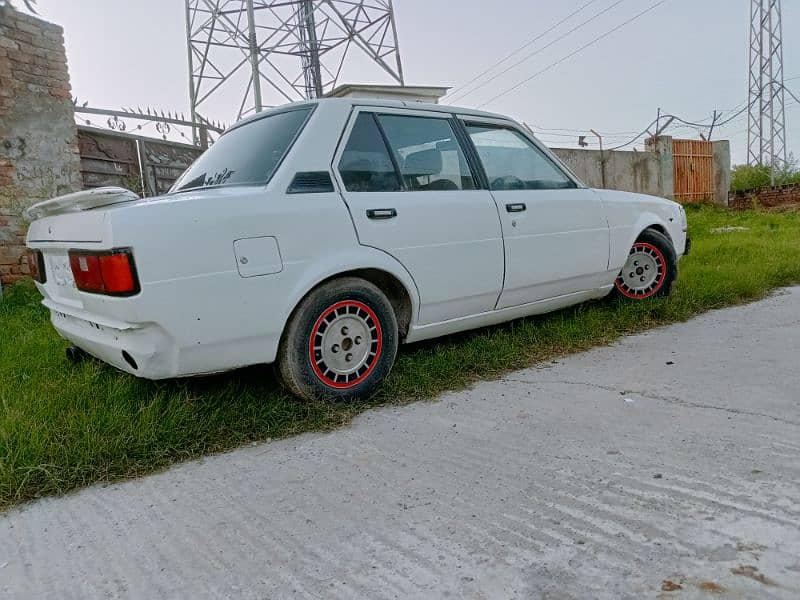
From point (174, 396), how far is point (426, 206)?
5.45 feet

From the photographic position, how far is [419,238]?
3.23 metres

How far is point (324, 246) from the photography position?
286cm

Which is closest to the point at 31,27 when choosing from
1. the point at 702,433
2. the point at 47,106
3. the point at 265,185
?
the point at 47,106

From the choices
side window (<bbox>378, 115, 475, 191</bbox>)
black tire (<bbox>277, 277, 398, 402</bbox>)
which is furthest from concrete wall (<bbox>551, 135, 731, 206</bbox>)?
black tire (<bbox>277, 277, 398, 402</bbox>)

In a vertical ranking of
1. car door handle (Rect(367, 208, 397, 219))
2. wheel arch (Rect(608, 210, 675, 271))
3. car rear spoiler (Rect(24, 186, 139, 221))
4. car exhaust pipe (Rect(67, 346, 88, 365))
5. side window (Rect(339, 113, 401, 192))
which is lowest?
car exhaust pipe (Rect(67, 346, 88, 365))

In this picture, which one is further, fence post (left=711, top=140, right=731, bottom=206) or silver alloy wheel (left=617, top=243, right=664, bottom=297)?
fence post (left=711, top=140, right=731, bottom=206)

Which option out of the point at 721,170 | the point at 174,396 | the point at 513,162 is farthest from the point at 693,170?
the point at 174,396

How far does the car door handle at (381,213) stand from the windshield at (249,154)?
53 centimetres

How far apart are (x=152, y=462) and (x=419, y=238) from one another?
5.62 ft

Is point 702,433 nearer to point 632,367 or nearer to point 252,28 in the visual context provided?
point 632,367

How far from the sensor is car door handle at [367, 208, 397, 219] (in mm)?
3057

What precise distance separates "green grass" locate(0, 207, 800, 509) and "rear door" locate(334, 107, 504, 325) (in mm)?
401

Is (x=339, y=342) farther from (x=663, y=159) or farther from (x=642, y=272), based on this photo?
(x=663, y=159)

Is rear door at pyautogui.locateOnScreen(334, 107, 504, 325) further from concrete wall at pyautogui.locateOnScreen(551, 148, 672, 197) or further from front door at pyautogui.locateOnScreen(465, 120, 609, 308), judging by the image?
concrete wall at pyautogui.locateOnScreen(551, 148, 672, 197)
